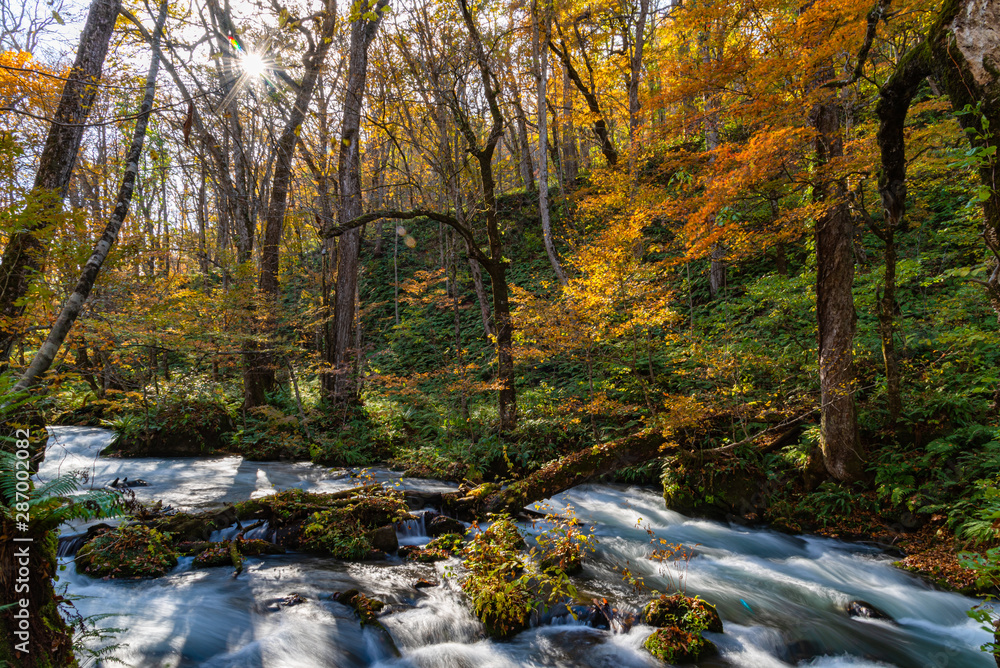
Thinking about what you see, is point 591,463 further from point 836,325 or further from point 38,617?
point 38,617

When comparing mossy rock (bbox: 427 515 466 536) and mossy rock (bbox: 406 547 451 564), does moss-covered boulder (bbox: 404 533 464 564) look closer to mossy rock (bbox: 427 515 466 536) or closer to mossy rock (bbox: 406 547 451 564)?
mossy rock (bbox: 406 547 451 564)

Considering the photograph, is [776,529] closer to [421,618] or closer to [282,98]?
[421,618]

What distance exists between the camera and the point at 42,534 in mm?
2938

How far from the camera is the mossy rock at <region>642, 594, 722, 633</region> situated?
5.01 metres

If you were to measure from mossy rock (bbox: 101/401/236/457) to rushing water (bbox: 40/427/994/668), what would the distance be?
5.61 m

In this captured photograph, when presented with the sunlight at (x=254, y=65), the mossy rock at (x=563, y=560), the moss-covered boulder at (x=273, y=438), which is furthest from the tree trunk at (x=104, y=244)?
the moss-covered boulder at (x=273, y=438)

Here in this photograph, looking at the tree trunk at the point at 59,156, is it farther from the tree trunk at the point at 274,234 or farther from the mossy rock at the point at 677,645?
the mossy rock at the point at 677,645

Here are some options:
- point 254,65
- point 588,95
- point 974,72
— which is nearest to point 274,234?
point 254,65

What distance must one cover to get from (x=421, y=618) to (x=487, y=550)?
41.2 inches

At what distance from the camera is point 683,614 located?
511 cm

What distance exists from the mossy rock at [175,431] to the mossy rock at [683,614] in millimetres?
11544

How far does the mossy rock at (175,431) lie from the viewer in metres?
11.7

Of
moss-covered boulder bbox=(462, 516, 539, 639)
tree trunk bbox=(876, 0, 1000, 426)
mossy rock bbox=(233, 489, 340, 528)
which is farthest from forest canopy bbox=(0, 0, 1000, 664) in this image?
mossy rock bbox=(233, 489, 340, 528)

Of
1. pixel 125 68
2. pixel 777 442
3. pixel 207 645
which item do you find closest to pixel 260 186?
pixel 125 68
